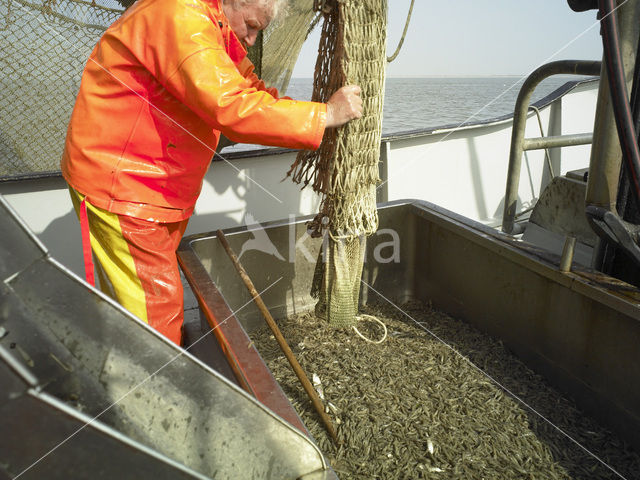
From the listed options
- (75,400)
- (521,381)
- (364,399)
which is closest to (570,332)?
(521,381)

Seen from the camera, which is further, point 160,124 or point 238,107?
point 160,124

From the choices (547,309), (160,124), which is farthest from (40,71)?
(547,309)

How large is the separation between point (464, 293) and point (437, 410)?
852 mm

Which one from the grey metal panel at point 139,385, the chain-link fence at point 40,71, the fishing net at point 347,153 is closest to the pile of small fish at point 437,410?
the fishing net at point 347,153

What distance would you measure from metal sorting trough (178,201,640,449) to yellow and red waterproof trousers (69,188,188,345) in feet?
0.46

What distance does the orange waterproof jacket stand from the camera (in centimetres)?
175

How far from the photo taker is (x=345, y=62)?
2.10 m

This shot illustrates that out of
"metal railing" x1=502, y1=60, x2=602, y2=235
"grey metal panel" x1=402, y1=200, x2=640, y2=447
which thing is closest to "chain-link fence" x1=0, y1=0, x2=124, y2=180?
"grey metal panel" x1=402, y1=200, x2=640, y2=447

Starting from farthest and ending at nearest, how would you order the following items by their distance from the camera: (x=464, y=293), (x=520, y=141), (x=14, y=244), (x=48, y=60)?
1. (x=48, y=60)
2. (x=520, y=141)
3. (x=464, y=293)
4. (x=14, y=244)

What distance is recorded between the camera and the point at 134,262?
83.9 inches

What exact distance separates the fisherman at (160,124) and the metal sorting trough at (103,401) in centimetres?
108

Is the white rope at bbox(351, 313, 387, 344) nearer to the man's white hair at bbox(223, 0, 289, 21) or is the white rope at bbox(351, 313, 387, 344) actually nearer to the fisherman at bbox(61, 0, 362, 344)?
the fisherman at bbox(61, 0, 362, 344)

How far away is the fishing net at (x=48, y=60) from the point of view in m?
3.05

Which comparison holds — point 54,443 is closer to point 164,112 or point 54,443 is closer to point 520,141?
point 164,112
